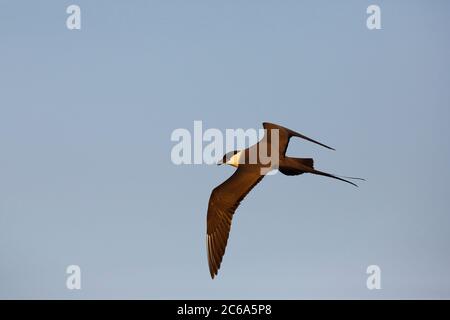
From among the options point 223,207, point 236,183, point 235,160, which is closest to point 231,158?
point 235,160

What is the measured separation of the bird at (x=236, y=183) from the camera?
584 inches

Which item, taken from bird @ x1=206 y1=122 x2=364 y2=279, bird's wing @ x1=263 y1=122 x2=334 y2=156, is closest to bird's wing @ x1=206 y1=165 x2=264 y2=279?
bird @ x1=206 y1=122 x2=364 y2=279

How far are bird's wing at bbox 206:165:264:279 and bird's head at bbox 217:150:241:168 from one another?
0.52 ft

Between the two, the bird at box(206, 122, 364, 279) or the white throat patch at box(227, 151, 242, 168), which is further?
the white throat patch at box(227, 151, 242, 168)

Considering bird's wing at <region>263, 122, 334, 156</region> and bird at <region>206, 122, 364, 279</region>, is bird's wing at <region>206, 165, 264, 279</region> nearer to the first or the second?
bird at <region>206, 122, 364, 279</region>

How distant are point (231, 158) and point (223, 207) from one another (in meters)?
1.10

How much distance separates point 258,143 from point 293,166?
1.09 metres

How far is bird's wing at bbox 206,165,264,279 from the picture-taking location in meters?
15.5

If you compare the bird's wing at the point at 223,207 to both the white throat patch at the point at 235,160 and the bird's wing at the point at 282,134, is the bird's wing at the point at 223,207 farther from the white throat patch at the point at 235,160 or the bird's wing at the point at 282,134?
the bird's wing at the point at 282,134

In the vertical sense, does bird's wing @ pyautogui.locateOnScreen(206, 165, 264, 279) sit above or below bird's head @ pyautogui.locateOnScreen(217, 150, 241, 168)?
below

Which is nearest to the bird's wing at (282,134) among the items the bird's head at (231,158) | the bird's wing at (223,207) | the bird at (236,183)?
the bird at (236,183)

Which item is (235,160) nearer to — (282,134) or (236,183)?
(236,183)
